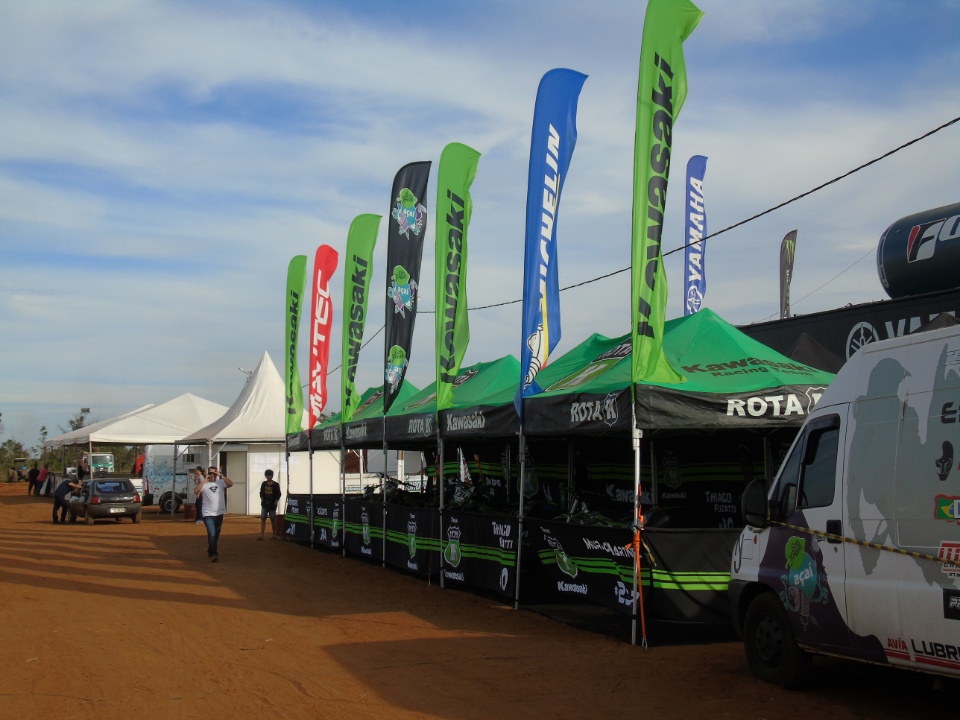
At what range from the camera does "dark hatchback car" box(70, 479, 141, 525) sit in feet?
103

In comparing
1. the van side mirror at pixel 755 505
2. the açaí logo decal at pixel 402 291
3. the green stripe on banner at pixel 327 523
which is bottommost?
the green stripe on banner at pixel 327 523

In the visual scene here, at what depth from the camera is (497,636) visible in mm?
10133

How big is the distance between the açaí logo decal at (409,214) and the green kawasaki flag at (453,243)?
2.16 meters

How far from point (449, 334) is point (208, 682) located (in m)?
6.93

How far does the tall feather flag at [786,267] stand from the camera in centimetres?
1753

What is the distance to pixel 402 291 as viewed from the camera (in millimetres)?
16250

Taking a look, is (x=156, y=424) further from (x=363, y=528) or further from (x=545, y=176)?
(x=545, y=176)

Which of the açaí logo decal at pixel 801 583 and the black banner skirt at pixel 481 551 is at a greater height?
the açaí logo decal at pixel 801 583

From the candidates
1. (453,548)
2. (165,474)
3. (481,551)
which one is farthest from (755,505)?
(165,474)

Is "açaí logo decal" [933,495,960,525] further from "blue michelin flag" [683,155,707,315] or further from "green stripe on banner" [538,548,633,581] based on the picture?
"blue michelin flag" [683,155,707,315]

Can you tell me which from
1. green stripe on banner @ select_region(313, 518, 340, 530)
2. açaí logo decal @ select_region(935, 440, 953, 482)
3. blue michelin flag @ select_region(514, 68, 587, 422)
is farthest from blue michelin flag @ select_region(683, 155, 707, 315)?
açaí logo decal @ select_region(935, 440, 953, 482)

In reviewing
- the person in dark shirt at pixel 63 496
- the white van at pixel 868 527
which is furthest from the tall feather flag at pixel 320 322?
the person in dark shirt at pixel 63 496

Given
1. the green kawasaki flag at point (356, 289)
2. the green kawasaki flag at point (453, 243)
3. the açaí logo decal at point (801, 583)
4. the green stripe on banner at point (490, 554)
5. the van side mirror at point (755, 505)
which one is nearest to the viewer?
the açaí logo decal at point (801, 583)

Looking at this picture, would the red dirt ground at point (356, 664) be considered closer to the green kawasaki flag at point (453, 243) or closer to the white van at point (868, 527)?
the white van at point (868, 527)
